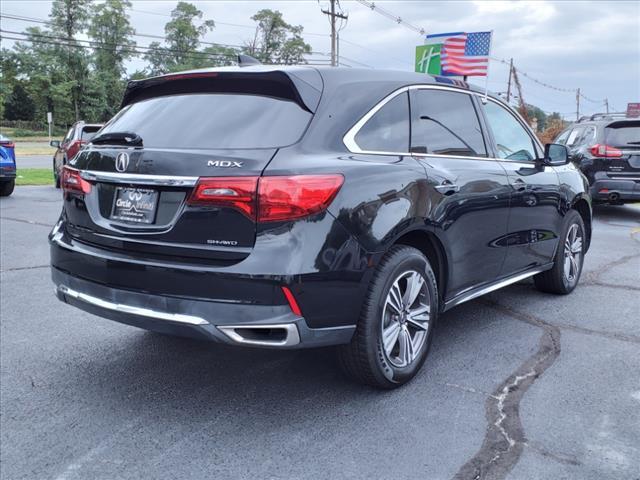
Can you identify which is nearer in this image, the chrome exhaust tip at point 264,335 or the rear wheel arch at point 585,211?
the chrome exhaust tip at point 264,335

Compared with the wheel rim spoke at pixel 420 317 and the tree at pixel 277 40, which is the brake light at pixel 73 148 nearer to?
the wheel rim spoke at pixel 420 317

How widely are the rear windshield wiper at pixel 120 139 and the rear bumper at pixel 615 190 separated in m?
9.42

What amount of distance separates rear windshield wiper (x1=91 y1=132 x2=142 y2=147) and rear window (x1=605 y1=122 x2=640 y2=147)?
9.59 meters

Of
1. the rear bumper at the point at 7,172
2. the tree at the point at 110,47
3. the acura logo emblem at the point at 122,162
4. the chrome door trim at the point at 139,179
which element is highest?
the tree at the point at 110,47

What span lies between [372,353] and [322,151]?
3.47 ft

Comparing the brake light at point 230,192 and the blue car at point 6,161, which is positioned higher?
the brake light at point 230,192

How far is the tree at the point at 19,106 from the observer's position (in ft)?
228

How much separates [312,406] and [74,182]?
1.79 m

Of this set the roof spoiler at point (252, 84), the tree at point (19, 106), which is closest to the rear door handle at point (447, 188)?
the roof spoiler at point (252, 84)

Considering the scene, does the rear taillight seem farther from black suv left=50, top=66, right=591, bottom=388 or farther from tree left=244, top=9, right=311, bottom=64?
tree left=244, top=9, right=311, bottom=64

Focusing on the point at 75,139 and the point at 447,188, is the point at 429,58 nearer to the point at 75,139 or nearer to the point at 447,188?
the point at 75,139

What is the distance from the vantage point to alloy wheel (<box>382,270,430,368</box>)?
3373 mm

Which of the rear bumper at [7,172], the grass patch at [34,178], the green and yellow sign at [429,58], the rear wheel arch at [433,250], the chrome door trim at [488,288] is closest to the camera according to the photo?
the rear wheel arch at [433,250]

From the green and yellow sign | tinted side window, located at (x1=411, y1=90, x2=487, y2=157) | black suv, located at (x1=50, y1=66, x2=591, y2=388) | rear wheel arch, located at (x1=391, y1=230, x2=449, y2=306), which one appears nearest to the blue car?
black suv, located at (x1=50, y1=66, x2=591, y2=388)
